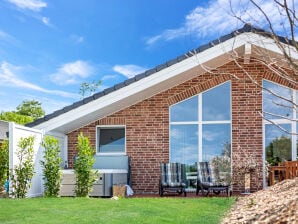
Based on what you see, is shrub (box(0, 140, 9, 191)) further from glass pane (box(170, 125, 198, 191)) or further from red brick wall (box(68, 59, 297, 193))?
glass pane (box(170, 125, 198, 191))

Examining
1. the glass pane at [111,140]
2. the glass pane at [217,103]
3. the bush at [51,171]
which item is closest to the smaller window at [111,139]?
the glass pane at [111,140]

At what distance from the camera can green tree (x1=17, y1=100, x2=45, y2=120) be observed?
3769 cm

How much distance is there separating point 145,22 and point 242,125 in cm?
797

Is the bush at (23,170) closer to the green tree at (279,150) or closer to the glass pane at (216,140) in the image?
the glass pane at (216,140)

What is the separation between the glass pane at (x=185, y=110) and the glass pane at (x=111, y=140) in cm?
Result: 175

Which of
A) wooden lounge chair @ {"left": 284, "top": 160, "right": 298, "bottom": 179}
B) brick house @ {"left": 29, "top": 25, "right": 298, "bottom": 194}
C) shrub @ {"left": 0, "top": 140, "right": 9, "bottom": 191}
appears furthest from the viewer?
shrub @ {"left": 0, "top": 140, "right": 9, "bottom": 191}

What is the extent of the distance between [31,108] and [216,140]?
87.2ft

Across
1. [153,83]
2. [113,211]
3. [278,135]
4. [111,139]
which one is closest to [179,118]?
[153,83]

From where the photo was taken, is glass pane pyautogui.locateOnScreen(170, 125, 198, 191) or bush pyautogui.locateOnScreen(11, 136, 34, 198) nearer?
bush pyautogui.locateOnScreen(11, 136, 34, 198)

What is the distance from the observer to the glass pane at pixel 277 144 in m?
13.8

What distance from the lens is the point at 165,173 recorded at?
13148 millimetres

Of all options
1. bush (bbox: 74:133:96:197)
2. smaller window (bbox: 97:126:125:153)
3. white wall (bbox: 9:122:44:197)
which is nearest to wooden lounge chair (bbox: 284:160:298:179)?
bush (bbox: 74:133:96:197)

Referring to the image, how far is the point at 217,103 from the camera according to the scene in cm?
1438

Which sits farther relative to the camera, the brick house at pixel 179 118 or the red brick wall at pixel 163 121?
the red brick wall at pixel 163 121
